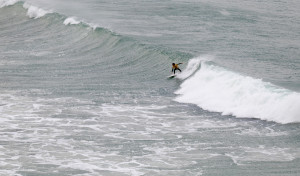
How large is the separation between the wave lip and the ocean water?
60 mm

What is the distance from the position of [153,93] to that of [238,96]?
4449 millimetres

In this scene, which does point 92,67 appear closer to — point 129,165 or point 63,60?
point 63,60

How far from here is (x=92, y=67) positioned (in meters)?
38.1

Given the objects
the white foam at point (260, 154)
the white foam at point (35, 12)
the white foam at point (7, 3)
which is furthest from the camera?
the white foam at point (7, 3)

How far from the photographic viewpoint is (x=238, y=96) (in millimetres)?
29906

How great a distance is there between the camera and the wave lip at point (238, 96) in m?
27.1

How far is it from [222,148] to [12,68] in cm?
1742

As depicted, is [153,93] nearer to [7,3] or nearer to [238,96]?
[238,96]

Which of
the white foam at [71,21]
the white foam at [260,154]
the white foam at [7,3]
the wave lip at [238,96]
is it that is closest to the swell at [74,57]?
the white foam at [71,21]

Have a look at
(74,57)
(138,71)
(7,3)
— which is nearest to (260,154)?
(138,71)

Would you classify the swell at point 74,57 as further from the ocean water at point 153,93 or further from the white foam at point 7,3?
the white foam at point 7,3

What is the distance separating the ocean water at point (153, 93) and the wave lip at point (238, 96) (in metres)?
0.06

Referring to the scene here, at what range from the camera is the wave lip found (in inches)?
1067

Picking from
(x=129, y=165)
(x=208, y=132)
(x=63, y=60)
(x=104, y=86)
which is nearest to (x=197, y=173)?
(x=129, y=165)
